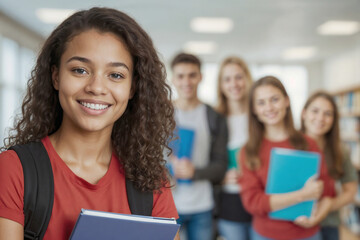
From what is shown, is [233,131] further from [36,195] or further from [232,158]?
[36,195]

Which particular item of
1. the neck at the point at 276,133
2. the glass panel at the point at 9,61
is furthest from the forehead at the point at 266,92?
the glass panel at the point at 9,61

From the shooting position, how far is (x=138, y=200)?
1022 mm

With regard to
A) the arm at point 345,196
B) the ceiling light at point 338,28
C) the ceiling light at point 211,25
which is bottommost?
the arm at point 345,196

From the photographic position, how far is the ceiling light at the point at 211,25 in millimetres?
6091

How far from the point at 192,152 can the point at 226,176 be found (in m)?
0.26

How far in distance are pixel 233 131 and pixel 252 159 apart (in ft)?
1.83

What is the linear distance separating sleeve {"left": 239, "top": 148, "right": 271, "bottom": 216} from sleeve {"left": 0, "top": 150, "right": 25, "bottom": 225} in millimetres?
1065

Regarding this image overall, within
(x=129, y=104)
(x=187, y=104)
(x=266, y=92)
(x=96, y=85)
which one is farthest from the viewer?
(x=187, y=104)

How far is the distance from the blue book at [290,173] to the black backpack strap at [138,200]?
698mm

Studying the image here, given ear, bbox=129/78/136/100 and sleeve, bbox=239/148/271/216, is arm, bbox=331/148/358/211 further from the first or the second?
ear, bbox=129/78/136/100

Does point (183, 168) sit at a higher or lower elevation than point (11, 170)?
lower

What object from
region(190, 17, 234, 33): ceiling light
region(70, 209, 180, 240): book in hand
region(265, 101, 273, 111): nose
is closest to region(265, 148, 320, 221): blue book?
region(265, 101, 273, 111): nose

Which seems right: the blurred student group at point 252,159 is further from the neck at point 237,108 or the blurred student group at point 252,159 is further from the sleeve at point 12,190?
the sleeve at point 12,190

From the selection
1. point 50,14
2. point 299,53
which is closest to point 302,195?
point 50,14
